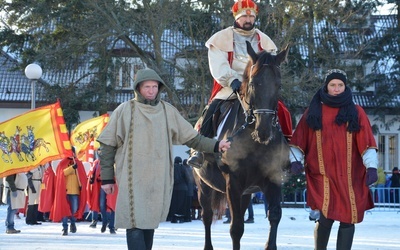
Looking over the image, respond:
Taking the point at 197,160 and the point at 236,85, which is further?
the point at 197,160

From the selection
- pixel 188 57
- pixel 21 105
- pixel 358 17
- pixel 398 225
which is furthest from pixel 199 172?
pixel 21 105

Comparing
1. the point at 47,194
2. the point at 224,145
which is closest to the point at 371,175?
the point at 224,145

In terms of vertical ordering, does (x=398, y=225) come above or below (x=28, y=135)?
below

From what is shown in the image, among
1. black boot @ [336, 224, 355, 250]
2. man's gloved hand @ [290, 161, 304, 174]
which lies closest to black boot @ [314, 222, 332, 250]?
black boot @ [336, 224, 355, 250]

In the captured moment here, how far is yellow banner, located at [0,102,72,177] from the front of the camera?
1410 centimetres

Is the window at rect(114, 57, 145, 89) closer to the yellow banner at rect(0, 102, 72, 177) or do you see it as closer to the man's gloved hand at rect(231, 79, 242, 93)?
the yellow banner at rect(0, 102, 72, 177)

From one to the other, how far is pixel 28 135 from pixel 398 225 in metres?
9.13

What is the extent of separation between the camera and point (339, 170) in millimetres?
7781

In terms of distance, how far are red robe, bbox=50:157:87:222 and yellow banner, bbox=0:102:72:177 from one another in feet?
6.63

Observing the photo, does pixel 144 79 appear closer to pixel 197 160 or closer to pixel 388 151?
pixel 197 160

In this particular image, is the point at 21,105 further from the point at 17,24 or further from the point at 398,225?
the point at 398,225

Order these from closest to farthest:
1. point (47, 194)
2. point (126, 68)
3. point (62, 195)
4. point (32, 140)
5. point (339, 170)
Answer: point (339, 170)
point (32, 140)
point (62, 195)
point (47, 194)
point (126, 68)

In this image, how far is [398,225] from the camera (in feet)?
62.6

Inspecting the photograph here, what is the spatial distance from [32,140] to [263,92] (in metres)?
7.16
